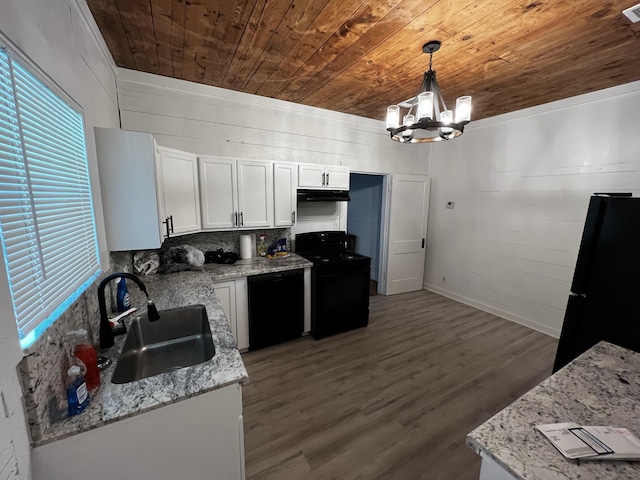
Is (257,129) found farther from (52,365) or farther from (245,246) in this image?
(52,365)

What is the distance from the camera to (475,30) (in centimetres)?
183

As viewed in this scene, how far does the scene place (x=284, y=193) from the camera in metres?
3.06

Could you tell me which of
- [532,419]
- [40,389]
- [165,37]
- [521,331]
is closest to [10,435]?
[40,389]

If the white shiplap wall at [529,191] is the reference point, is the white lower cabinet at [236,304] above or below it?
below

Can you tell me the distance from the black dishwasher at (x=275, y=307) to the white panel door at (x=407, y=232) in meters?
2.10

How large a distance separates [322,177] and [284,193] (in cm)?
58

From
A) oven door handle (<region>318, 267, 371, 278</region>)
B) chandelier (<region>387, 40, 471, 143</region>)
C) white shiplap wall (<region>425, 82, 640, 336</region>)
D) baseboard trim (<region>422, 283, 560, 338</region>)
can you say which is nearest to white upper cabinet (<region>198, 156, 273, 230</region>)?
oven door handle (<region>318, 267, 371, 278</region>)

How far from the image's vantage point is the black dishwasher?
8.86ft

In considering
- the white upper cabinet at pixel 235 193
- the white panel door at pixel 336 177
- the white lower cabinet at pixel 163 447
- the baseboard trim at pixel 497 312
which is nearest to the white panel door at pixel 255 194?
the white upper cabinet at pixel 235 193

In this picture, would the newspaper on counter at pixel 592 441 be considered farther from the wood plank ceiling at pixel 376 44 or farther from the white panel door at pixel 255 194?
the white panel door at pixel 255 194

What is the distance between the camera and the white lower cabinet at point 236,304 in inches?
100

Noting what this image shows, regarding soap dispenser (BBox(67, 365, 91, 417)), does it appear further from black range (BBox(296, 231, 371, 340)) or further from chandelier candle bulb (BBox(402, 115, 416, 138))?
chandelier candle bulb (BBox(402, 115, 416, 138))

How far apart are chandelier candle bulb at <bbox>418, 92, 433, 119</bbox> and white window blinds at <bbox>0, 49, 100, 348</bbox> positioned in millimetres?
1962

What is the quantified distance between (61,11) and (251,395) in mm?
2768
